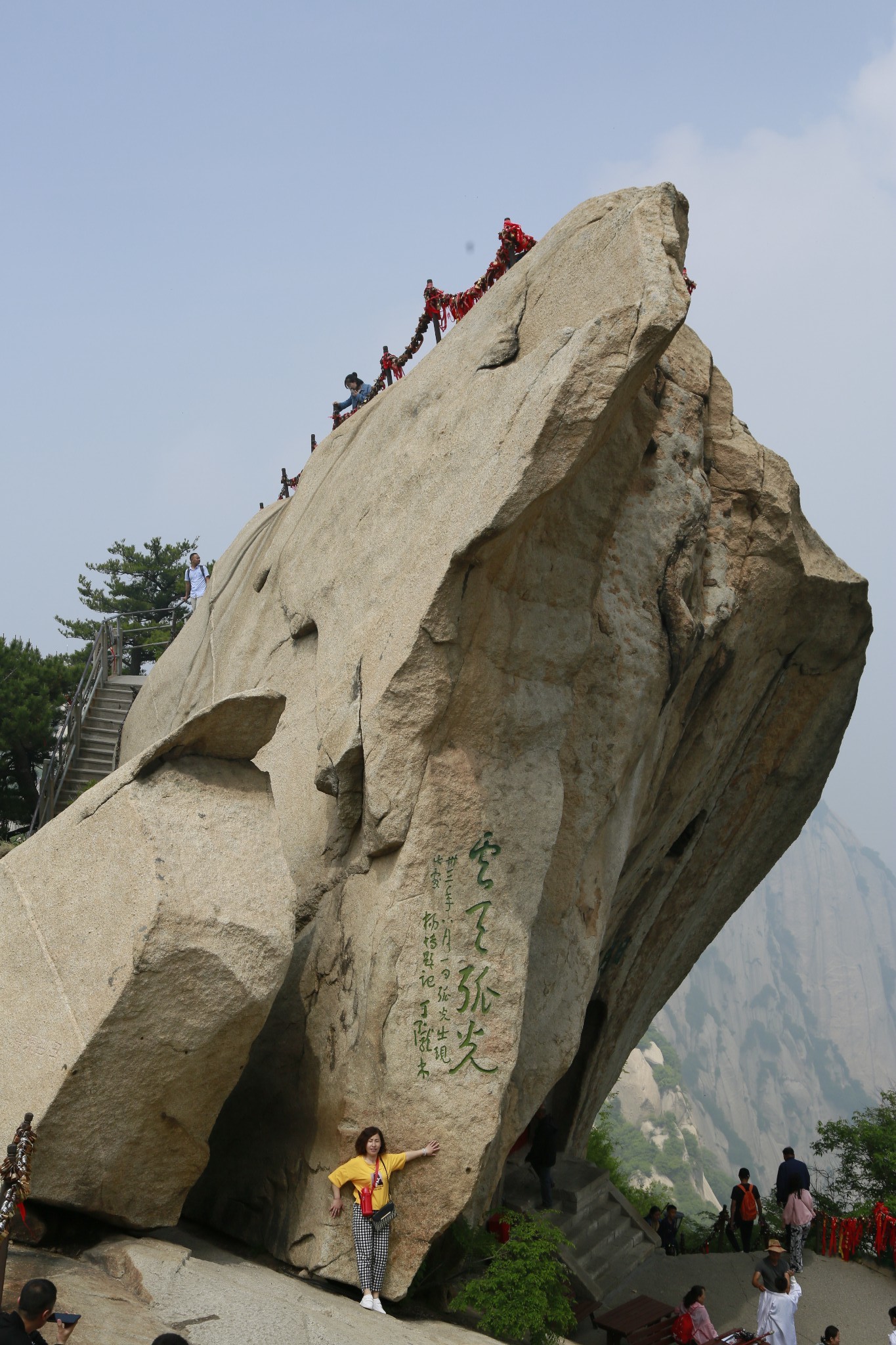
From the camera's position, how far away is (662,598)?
9.57 metres

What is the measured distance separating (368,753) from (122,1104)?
9.13 ft

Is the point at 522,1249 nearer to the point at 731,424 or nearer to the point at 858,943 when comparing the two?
the point at 731,424

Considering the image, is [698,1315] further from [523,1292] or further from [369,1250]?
[369,1250]

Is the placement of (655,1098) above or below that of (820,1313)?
above

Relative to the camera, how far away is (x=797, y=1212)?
10.8 metres

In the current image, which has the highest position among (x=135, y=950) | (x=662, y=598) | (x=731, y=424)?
(x=731, y=424)

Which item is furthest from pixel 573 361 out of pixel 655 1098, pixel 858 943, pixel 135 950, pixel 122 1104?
pixel 858 943

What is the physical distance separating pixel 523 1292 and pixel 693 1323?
253 centimetres

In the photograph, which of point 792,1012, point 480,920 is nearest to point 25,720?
point 480,920

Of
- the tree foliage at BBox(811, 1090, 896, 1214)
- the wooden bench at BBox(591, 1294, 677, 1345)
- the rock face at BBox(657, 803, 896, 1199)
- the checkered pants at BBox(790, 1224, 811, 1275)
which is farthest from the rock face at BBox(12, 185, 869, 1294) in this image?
the rock face at BBox(657, 803, 896, 1199)

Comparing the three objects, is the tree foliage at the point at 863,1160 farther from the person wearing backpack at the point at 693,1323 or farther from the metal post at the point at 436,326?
the metal post at the point at 436,326

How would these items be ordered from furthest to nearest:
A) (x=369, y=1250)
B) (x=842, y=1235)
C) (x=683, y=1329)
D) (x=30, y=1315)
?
(x=842, y=1235)
(x=683, y=1329)
(x=369, y=1250)
(x=30, y=1315)

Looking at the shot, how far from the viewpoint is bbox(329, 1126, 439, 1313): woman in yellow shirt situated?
6645 millimetres

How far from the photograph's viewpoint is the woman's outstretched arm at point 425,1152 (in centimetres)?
682
